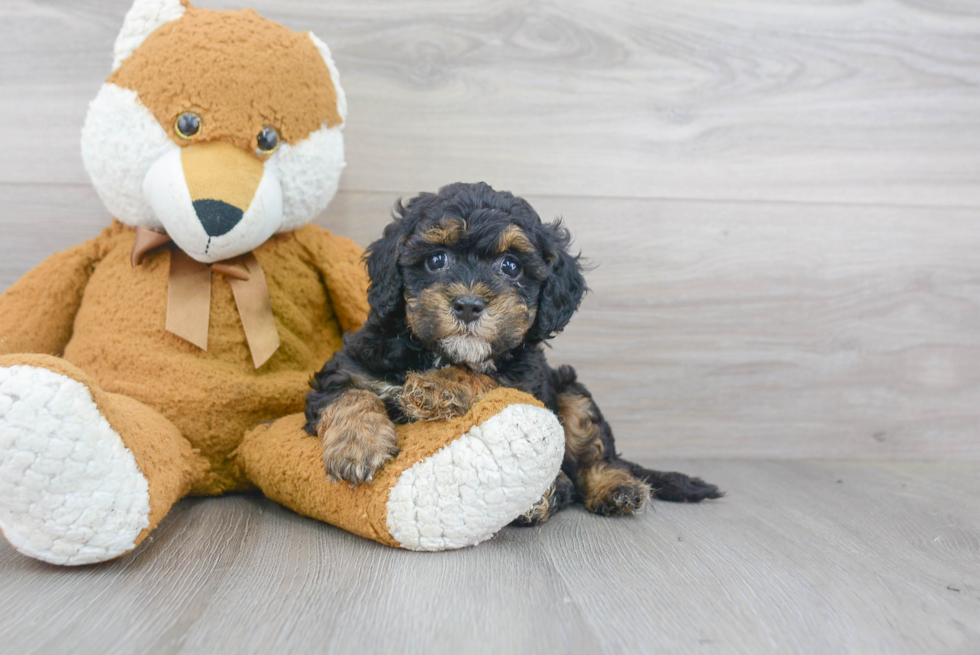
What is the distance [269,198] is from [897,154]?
2.35 meters

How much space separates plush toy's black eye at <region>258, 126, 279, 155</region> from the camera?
1.94 m

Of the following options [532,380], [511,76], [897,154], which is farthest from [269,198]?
[897,154]

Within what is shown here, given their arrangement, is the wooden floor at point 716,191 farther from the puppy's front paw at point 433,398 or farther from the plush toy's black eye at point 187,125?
the plush toy's black eye at point 187,125

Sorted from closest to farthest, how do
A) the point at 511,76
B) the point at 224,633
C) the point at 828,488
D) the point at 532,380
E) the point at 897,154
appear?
1. the point at 224,633
2. the point at 532,380
3. the point at 828,488
4. the point at 511,76
5. the point at 897,154

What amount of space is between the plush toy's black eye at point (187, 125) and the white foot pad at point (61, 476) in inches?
30.5

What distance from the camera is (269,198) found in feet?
6.33

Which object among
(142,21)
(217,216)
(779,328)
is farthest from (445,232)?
(779,328)

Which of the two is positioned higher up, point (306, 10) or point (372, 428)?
point (306, 10)

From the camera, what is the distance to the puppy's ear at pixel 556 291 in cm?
179

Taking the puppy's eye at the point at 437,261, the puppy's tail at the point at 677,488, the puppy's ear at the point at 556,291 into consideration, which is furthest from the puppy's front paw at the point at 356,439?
the puppy's tail at the point at 677,488

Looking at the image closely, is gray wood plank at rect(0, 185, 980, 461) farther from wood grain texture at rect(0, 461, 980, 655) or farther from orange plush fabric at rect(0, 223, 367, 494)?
orange plush fabric at rect(0, 223, 367, 494)

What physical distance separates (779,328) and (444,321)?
5.56 ft

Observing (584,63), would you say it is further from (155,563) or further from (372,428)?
(155,563)

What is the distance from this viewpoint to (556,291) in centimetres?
179
